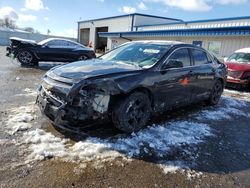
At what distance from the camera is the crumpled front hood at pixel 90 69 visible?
397 cm

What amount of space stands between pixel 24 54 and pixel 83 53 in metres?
3.03

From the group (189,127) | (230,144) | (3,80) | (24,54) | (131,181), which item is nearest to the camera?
(131,181)

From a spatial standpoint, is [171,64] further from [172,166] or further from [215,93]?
[215,93]

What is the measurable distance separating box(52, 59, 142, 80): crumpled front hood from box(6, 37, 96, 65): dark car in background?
8.73 meters

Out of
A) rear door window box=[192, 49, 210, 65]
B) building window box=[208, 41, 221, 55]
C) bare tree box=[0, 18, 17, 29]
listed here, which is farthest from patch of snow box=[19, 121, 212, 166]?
bare tree box=[0, 18, 17, 29]

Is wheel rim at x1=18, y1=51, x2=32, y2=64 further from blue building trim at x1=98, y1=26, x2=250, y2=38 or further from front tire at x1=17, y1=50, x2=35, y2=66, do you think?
blue building trim at x1=98, y1=26, x2=250, y2=38

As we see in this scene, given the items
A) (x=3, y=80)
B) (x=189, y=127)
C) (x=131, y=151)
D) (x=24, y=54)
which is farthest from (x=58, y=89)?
(x=24, y=54)

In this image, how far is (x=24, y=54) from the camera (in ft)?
40.9

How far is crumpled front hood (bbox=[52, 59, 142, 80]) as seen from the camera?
397cm

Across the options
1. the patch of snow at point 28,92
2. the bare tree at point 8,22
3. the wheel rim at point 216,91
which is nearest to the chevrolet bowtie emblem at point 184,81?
the wheel rim at point 216,91

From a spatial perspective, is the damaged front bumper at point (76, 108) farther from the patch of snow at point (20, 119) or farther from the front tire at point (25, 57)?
the front tire at point (25, 57)

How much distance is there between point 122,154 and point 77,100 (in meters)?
1.03

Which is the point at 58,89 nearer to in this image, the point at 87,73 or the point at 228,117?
the point at 87,73

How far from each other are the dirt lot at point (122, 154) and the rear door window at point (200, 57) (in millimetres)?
1492
